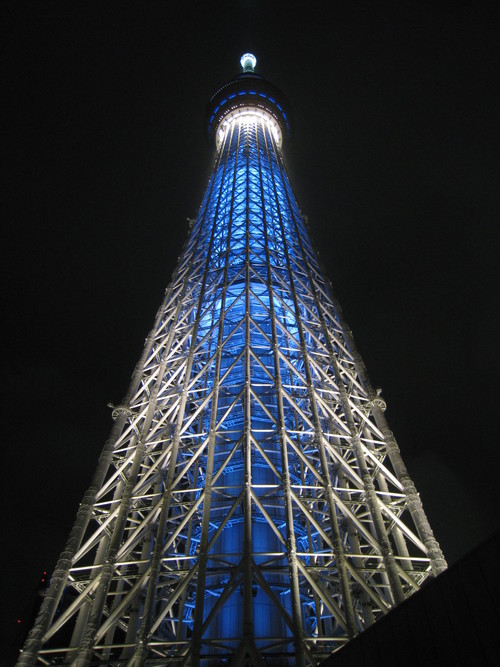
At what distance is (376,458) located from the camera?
20469mm

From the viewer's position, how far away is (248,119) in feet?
175

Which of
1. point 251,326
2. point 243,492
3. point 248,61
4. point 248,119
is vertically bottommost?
point 243,492

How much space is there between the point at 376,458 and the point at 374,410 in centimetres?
317

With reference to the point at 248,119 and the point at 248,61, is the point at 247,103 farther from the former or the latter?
the point at 248,61

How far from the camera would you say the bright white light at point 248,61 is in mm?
68938

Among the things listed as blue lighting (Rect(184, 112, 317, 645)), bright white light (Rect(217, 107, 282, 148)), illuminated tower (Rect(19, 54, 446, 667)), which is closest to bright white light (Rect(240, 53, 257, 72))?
bright white light (Rect(217, 107, 282, 148))

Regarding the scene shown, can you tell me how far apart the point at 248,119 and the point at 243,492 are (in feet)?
151

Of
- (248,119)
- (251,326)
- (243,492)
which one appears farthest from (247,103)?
(243,492)

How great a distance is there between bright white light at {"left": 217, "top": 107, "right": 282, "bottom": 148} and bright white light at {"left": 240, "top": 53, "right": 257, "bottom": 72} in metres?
19.2

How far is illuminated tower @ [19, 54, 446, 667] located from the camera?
14.4 meters

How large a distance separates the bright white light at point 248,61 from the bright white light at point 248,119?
63.1ft

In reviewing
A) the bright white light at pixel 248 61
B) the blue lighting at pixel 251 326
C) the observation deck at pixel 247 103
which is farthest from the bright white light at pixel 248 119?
the bright white light at pixel 248 61

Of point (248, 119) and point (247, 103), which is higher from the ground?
point (247, 103)

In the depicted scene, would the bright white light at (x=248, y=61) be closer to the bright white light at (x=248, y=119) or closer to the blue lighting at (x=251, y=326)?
the bright white light at (x=248, y=119)
